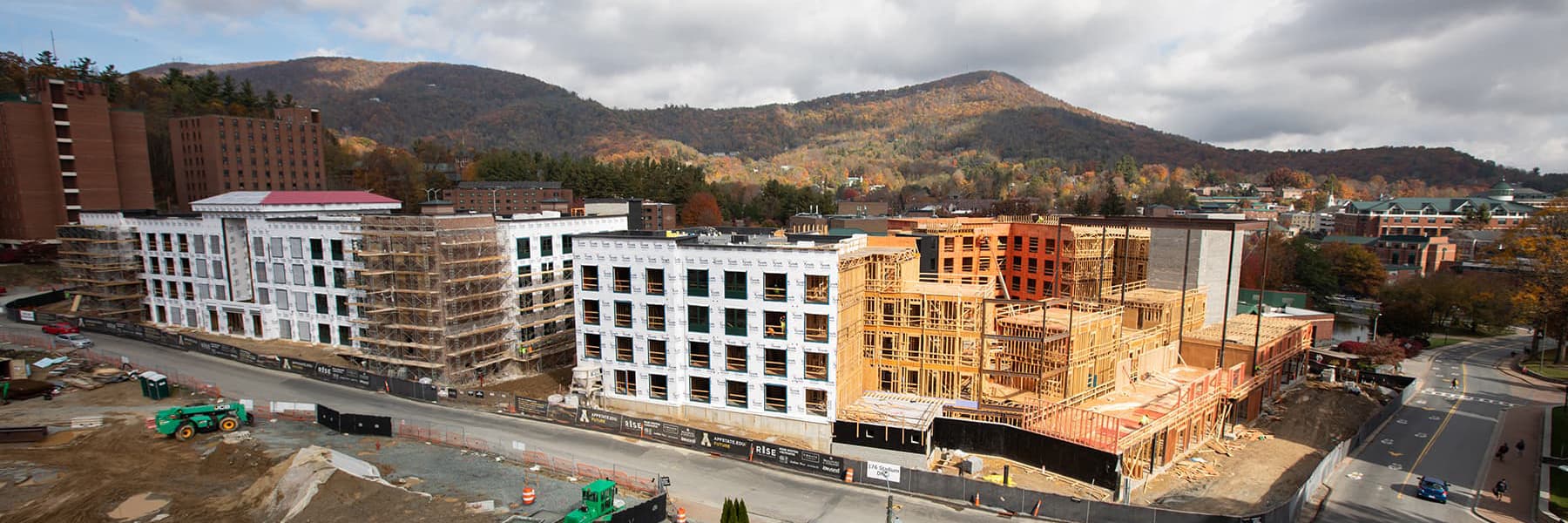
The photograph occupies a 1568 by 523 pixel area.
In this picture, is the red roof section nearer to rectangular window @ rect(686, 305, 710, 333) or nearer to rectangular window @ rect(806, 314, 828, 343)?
rectangular window @ rect(686, 305, 710, 333)

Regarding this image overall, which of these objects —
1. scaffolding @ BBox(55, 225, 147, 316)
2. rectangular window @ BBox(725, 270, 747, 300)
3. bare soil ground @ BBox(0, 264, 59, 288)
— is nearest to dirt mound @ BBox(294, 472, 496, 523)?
rectangular window @ BBox(725, 270, 747, 300)

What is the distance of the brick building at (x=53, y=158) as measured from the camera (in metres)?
90.7

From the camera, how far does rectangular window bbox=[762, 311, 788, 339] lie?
41156 millimetres

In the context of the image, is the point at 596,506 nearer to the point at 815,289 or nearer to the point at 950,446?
the point at 815,289

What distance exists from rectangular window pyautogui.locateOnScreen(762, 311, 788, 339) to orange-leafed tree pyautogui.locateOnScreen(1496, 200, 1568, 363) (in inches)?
2533

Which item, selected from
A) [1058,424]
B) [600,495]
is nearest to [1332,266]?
[1058,424]

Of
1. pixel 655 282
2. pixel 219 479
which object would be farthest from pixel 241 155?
pixel 655 282

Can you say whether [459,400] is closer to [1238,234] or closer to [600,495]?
[600,495]

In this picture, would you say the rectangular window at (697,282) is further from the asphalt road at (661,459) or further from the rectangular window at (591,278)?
the asphalt road at (661,459)

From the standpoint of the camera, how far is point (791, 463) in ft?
121

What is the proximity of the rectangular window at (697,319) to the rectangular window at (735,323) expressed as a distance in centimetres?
135

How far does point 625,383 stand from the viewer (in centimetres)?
4544

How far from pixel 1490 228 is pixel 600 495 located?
176m

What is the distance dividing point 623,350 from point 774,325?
414 inches
